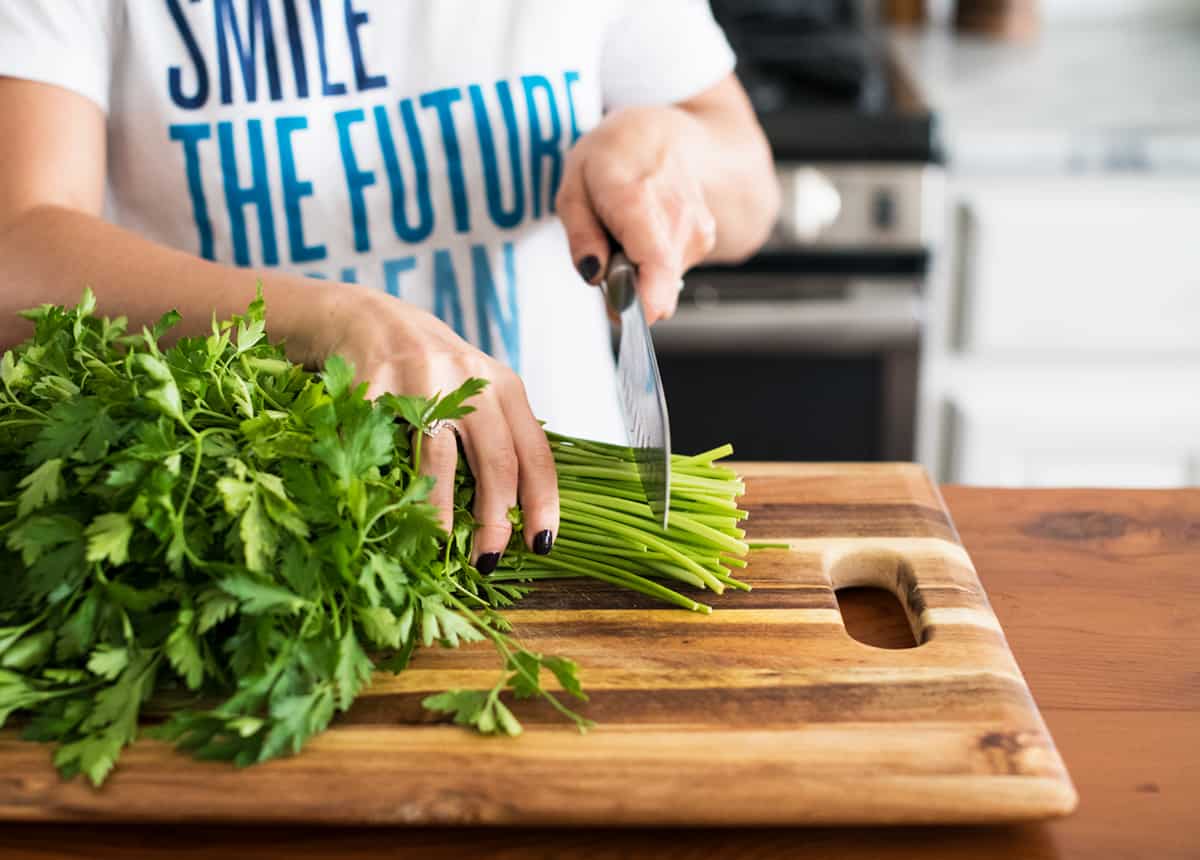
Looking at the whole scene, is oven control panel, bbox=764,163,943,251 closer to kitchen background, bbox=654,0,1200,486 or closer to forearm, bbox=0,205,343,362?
kitchen background, bbox=654,0,1200,486

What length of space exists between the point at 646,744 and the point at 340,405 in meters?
0.33

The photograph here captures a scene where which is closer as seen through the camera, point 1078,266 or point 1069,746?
point 1069,746

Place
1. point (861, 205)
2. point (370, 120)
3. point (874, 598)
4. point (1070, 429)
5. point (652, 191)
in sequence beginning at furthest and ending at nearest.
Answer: point (1070, 429) → point (861, 205) → point (370, 120) → point (652, 191) → point (874, 598)

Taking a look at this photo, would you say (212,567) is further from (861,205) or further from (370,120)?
(861,205)

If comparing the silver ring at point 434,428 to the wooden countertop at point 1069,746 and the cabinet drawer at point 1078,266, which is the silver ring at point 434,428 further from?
the cabinet drawer at point 1078,266

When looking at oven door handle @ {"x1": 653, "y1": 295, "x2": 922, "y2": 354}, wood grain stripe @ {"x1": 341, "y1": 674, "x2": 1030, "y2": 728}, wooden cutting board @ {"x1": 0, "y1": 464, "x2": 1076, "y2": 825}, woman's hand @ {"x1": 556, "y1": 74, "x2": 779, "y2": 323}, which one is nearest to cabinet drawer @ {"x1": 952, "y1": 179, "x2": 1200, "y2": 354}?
oven door handle @ {"x1": 653, "y1": 295, "x2": 922, "y2": 354}

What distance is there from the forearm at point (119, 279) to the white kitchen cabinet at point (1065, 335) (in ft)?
5.03

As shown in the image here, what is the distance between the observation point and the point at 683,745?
875 mm

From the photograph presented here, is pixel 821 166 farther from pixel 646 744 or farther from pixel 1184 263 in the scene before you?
pixel 646 744

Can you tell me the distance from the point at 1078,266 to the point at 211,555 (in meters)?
1.86

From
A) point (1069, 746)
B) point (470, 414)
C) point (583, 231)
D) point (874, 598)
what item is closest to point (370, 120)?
point (583, 231)

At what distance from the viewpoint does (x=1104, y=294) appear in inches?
92.4

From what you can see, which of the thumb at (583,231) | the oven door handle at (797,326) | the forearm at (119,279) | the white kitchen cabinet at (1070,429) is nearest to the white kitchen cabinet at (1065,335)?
the white kitchen cabinet at (1070,429)

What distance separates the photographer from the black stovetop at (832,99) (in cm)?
226
